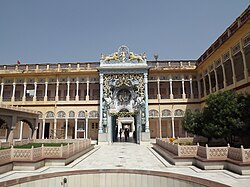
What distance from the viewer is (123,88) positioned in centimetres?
2319

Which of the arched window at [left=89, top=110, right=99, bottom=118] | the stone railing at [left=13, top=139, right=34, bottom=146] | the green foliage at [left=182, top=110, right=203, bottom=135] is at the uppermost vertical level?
the arched window at [left=89, top=110, right=99, bottom=118]

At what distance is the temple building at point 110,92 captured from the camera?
72.9 ft

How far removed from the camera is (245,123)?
1129 cm

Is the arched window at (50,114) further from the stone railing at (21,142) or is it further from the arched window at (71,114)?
the stone railing at (21,142)

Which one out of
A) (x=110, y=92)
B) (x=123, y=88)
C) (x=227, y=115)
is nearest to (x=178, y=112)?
(x=123, y=88)

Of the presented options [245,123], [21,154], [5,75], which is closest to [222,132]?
[245,123]

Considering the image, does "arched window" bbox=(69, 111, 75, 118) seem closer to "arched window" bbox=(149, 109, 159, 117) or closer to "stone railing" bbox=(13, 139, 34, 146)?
"stone railing" bbox=(13, 139, 34, 146)

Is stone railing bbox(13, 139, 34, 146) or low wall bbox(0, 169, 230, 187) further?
stone railing bbox(13, 139, 34, 146)

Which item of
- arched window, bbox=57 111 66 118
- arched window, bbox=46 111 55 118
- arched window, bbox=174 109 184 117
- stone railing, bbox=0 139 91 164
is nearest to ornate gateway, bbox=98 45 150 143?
arched window, bbox=174 109 184 117

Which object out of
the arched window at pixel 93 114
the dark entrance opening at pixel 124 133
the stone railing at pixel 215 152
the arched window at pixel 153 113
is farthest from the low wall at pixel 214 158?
the arched window at pixel 93 114

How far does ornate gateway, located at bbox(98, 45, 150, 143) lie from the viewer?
22.0 metres

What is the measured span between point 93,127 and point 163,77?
1185 centimetres

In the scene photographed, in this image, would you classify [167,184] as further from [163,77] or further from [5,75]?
[5,75]

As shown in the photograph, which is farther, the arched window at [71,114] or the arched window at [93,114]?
the arched window at [71,114]
